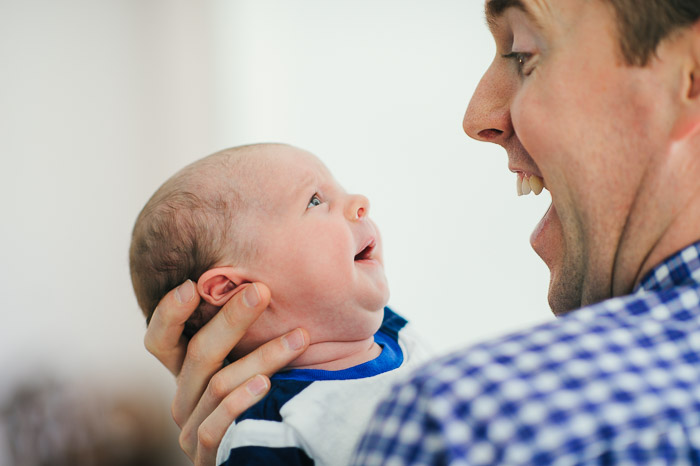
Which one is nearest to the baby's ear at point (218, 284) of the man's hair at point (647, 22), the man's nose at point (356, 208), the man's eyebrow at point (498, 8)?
the man's nose at point (356, 208)

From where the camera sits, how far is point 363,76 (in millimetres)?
2965

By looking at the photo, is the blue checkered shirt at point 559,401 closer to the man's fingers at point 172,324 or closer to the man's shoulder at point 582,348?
the man's shoulder at point 582,348

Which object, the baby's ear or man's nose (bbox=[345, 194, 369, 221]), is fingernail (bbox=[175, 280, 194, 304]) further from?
man's nose (bbox=[345, 194, 369, 221])

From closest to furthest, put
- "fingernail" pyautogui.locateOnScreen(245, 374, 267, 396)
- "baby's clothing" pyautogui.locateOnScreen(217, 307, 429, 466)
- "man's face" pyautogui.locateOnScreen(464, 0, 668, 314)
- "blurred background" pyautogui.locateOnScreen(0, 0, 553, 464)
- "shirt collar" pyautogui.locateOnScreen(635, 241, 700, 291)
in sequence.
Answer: "shirt collar" pyautogui.locateOnScreen(635, 241, 700, 291), "man's face" pyautogui.locateOnScreen(464, 0, 668, 314), "baby's clothing" pyautogui.locateOnScreen(217, 307, 429, 466), "fingernail" pyautogui.locateOnScreen(245, 374, 267, 396), "blurred background" pyautogui.locateOnScreen(0, 0, 553, 464)

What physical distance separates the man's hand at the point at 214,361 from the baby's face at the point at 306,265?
47mm

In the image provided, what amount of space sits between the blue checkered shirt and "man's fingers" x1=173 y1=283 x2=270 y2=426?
512 mm

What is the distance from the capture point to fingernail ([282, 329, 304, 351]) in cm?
107

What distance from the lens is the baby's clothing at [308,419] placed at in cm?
93

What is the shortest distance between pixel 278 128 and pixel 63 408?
66.1 inches

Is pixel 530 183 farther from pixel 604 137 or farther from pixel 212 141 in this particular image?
pixel 212 141

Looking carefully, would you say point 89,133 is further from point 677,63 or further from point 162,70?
point 677,63

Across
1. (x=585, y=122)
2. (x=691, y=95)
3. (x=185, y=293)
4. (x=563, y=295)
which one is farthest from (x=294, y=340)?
(x=691, y=95)

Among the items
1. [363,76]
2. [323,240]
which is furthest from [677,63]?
[363,76]

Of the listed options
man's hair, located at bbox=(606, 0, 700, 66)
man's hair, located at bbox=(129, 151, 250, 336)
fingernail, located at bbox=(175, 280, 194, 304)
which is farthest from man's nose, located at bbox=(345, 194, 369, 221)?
man's hair, located at bbox=(606, 0, 700, 66)
